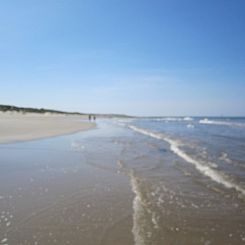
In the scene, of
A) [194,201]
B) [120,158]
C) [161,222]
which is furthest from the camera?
[120,158]

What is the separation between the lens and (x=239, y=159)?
37.7 ft

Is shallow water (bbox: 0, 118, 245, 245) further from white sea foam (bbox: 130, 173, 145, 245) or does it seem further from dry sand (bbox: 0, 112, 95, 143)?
dry sand (bbox: 0, 112, 95, 143)

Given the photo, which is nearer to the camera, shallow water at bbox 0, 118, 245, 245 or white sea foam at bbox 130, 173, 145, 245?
white sea foam at bbox 130, 173, 145, 245

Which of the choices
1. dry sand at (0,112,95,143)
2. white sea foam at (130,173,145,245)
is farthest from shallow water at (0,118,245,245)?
dry sand at (0,112,95,143)

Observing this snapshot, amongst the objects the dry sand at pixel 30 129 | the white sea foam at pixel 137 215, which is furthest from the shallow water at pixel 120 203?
the dry sand at pixel 30 129

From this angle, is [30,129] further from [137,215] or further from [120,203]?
[137,215]

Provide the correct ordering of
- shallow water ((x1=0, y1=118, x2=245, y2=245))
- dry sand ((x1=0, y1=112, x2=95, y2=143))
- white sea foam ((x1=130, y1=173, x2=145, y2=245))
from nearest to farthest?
1. white sea foam ((x1=130, y1=173, x2=145, y2=245))
2. shallow water ((x1=0, y1=118, x2=245, y2=245))
3. dry sand ((x1=0, y1=112, x2=95, y2=143))

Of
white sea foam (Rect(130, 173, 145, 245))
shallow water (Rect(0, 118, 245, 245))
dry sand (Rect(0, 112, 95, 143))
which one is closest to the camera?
white sea foam (Rect(130, 173, 145, 245))

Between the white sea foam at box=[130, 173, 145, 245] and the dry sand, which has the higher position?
the dry sand

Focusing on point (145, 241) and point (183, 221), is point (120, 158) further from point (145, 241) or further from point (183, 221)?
point (145, 241)

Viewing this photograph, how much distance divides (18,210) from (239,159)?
1016 cm

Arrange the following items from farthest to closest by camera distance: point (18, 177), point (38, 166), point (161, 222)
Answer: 1. point (38, 166)
2. point (18, 177)
3. point (161, 222)

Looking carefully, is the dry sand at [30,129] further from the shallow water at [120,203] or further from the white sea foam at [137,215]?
the white sea foam at [137,215]

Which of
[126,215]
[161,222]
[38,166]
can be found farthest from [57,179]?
[161,222]
